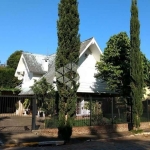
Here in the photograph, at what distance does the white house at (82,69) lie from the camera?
24422 mm

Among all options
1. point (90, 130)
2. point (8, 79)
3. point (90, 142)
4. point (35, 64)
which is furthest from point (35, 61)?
point (90, 142)

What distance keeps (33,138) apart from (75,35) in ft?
17.8

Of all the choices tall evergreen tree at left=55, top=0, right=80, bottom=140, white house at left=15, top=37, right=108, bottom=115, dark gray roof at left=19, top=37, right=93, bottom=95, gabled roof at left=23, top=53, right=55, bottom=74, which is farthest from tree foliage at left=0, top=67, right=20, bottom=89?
tall evergreen tree at left=55, top=0, right=80, bottom=140

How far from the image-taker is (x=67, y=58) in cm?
1168

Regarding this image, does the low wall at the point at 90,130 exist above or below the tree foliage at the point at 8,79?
below

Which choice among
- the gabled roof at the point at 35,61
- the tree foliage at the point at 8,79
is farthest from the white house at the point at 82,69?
the tree foliage at the point at 8,79

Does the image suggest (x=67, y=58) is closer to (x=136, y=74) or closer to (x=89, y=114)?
(x=89, y=114)

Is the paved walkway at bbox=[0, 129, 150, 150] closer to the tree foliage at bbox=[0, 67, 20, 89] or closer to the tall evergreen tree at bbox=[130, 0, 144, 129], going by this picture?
the tall evergreen tree at bbox=[130, 0, 144, 129]

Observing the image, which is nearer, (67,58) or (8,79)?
(67,58)

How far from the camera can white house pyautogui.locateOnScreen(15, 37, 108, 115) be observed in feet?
80.1

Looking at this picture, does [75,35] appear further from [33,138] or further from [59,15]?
[33,138]

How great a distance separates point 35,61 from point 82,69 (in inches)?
302

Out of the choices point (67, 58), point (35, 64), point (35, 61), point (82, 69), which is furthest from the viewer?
point (35, 61)

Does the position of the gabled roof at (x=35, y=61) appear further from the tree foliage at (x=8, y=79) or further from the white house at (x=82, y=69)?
the tree foliage at (x=8, y=79)
